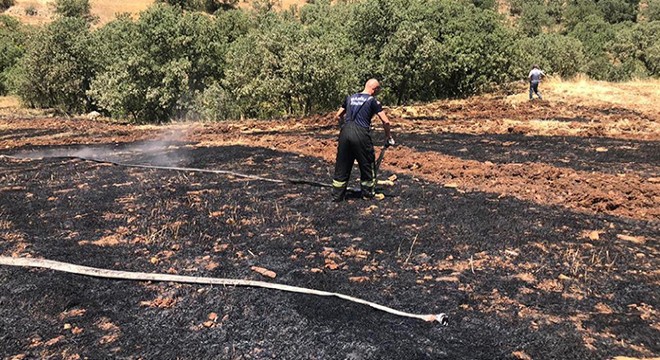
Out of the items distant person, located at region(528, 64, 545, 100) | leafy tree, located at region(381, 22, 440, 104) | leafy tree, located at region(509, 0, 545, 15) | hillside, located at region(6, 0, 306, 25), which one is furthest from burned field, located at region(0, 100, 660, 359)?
leafy tree, located at region(509, 0, 545, 15)

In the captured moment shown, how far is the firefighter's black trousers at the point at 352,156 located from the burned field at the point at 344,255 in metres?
0.41

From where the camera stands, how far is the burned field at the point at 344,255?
3762mm

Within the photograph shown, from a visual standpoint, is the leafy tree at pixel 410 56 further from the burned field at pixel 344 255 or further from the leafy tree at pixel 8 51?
the leafy tree at pixel 8 51

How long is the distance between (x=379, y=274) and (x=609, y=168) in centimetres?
650

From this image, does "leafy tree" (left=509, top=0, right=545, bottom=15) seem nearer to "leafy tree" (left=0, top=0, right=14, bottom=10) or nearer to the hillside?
the hillside

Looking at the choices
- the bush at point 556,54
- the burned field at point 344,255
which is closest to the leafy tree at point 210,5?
the bush at point 556,54

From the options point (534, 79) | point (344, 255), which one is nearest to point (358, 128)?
point (344, 255)

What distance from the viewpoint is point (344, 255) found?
5.38 m

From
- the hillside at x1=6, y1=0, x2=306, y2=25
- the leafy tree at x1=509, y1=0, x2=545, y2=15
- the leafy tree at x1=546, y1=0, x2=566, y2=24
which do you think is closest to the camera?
the hillside at x1=6, y1=0, x2=306, y2=25

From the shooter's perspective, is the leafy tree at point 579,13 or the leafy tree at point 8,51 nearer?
the leafy tree at point 8,51

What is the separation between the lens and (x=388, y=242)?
5688 millimetres

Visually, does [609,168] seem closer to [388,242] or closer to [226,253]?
[388,242]

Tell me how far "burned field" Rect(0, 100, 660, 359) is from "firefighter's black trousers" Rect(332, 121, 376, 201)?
0.41m

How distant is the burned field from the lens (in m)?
3.76
